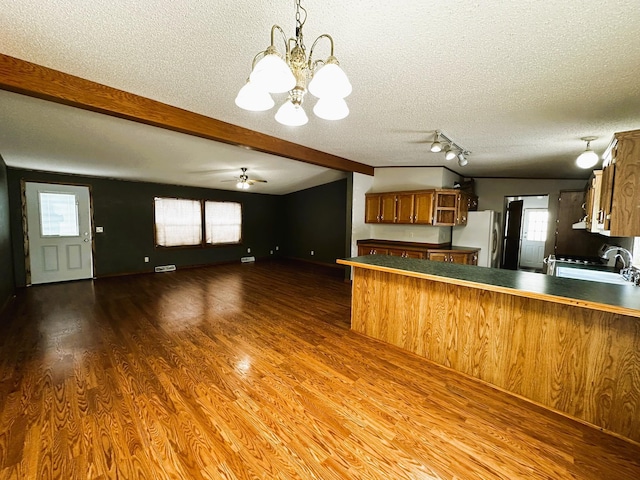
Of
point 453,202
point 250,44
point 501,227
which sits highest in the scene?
point 250,44

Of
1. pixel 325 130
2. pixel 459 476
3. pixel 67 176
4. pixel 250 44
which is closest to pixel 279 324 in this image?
pixel 459 476

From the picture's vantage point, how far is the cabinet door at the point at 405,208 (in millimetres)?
5340

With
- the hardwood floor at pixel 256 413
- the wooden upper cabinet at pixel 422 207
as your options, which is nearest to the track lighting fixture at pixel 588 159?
the wooden upper cabinet at pixel 422 207

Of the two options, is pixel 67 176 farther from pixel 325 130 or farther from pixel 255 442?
pixel 255 442

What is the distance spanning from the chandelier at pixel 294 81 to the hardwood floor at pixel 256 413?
6.40 ft

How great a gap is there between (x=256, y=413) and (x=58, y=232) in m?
6.09

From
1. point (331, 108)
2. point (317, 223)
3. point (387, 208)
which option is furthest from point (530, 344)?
point (317, 223)

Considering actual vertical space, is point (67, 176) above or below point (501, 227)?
above

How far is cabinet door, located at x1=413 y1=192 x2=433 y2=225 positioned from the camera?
5.13 m

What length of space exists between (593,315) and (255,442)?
7.87 feet

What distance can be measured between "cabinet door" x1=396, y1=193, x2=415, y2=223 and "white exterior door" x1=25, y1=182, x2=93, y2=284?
662cm

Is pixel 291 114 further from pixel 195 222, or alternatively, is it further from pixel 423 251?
pixel 195 222

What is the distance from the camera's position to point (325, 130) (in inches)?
135

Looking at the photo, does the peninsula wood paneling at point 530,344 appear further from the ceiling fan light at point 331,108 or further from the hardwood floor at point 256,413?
the ceiling fan light at point 331,108
